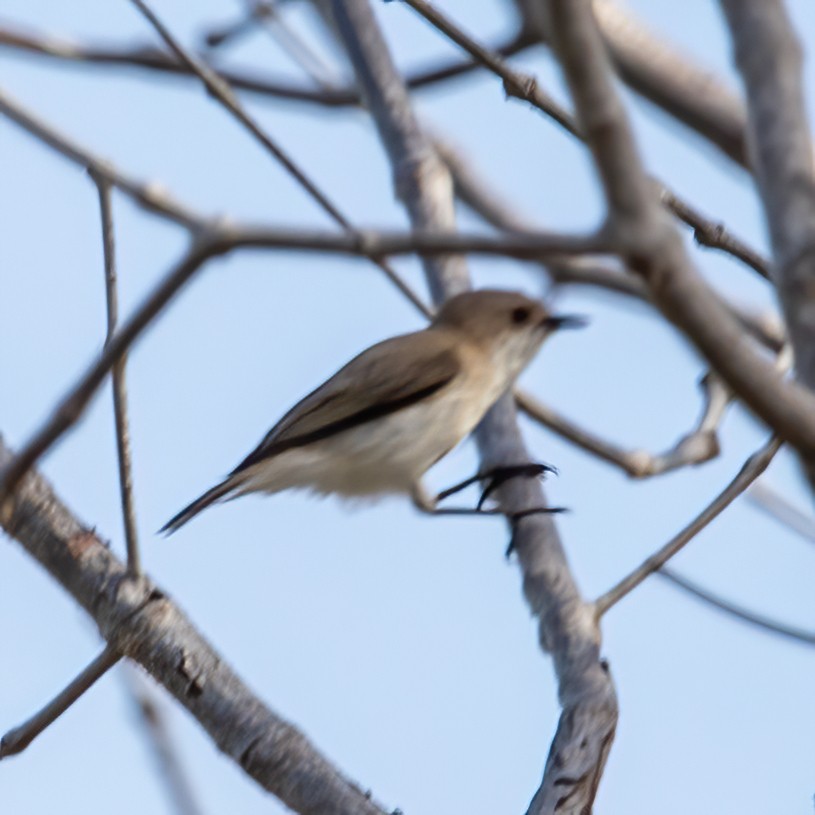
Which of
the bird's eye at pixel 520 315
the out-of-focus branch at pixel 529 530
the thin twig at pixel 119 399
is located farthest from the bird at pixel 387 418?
the thin twig at pixel 119 399

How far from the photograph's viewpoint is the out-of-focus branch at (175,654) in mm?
2449

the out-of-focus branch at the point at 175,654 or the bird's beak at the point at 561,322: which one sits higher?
the bird's beak at the point at 561,322

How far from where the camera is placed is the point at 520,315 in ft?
16.3

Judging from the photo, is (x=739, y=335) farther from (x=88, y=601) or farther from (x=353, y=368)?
(x=353, y=368)

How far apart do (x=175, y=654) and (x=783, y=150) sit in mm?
1485

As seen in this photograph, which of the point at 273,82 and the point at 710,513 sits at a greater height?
the point at 273,82

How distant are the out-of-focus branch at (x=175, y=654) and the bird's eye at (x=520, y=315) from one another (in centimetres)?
259

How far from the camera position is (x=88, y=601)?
2574mm

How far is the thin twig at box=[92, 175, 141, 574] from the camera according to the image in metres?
2.32

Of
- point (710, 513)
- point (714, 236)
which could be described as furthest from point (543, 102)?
point (710, 513)

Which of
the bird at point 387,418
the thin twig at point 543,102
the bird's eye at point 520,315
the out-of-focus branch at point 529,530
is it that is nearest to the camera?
the out-of-focus branch at point 529,530

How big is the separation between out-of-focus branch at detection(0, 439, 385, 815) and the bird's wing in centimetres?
154

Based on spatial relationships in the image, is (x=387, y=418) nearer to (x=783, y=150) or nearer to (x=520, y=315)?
(x=520, y=315)

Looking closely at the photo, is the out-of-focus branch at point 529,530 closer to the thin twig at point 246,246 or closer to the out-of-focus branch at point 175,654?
the out-of-focus branch at point 175,654
